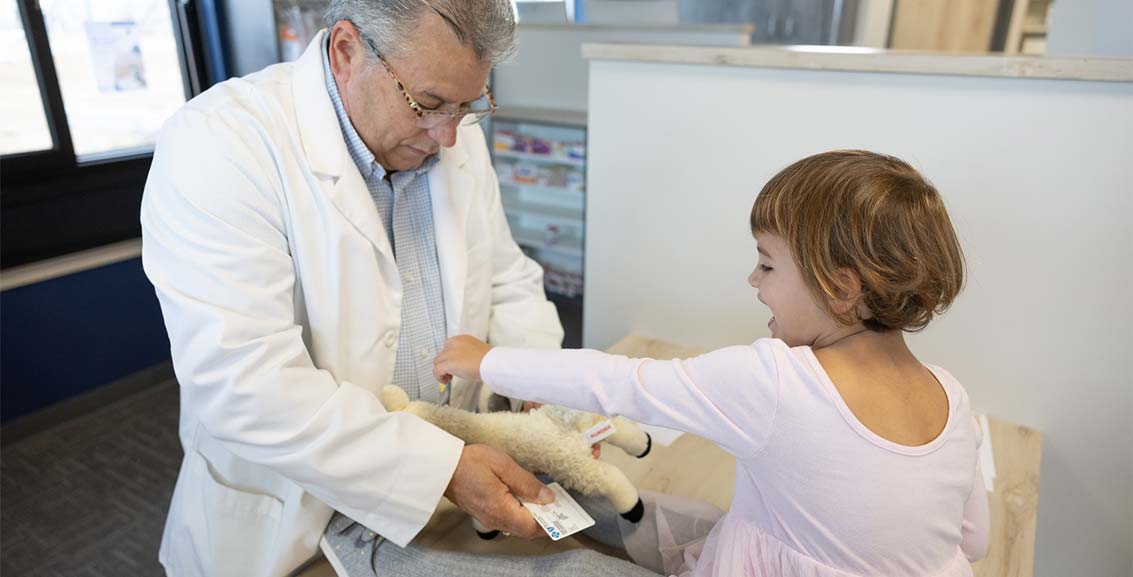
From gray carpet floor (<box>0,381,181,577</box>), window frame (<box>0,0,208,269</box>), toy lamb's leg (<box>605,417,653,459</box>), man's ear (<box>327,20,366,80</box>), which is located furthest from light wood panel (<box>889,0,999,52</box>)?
gray carpet floor (<box>0,381,181,577</box>)

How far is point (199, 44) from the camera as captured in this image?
302 centimetres

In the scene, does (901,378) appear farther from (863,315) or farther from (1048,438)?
(1048,438)

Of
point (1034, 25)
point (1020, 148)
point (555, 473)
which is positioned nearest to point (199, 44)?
point (555, 473)

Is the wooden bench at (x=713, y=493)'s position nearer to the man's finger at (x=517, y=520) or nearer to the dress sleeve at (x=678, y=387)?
the man's finger at (x=517, y=520)

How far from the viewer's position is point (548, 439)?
1.10 m

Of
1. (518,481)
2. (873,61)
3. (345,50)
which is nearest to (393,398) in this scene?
(518,481)

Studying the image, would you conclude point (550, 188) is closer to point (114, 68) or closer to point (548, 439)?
point (114, 68)

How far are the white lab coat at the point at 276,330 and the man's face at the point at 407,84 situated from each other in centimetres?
6

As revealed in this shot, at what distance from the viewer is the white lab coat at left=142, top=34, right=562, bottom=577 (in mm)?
931

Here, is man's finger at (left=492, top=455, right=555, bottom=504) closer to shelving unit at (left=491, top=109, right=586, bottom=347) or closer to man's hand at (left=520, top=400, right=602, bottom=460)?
man's hand at (left=520, top=400, right=602, bottom=460)

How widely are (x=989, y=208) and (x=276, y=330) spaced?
135 cm

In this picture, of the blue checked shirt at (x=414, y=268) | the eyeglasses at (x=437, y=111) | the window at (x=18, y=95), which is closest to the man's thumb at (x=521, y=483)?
the blue checked shirt at (x=414, y=268)

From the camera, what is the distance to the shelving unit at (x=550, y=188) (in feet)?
11.1

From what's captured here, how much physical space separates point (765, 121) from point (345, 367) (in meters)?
1.06
